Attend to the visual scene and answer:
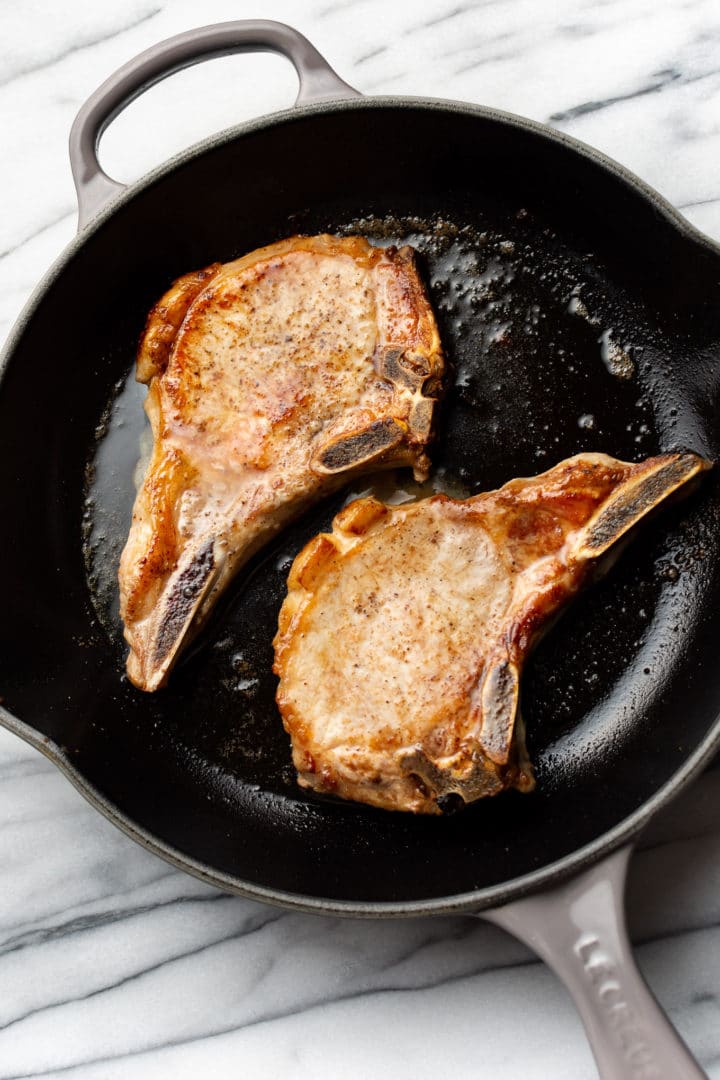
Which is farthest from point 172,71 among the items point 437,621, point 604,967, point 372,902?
point 604,967

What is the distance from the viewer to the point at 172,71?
191 centimetres

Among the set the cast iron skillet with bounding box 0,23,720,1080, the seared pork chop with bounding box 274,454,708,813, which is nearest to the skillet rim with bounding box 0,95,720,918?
the cast iron skillet with bounding box 0,23,720,1080

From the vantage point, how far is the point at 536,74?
6.90 ft

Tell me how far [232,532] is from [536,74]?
1.14 metres

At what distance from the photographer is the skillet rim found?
1685 millimetres

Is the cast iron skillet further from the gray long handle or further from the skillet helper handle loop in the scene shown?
the gray long handle

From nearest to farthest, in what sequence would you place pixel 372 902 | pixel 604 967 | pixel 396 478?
pixel 604 967 → pixel 372 902 → pixel 396 478

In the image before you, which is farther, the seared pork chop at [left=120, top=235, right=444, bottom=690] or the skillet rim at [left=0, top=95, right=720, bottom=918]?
the seared pork chop at [left=120, top=235, right=444, bottom=690]

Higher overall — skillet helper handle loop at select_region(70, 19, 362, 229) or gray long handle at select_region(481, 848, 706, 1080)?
skillet helper handle loop at select_region(70, 19, 362, 229)

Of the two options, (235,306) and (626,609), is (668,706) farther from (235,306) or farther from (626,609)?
(235,306)

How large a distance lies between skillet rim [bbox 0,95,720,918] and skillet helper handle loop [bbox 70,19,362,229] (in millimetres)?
32

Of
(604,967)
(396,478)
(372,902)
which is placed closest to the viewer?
(604,967)

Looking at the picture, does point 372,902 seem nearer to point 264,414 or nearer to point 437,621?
point 437,621

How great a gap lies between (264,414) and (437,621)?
508 mm
